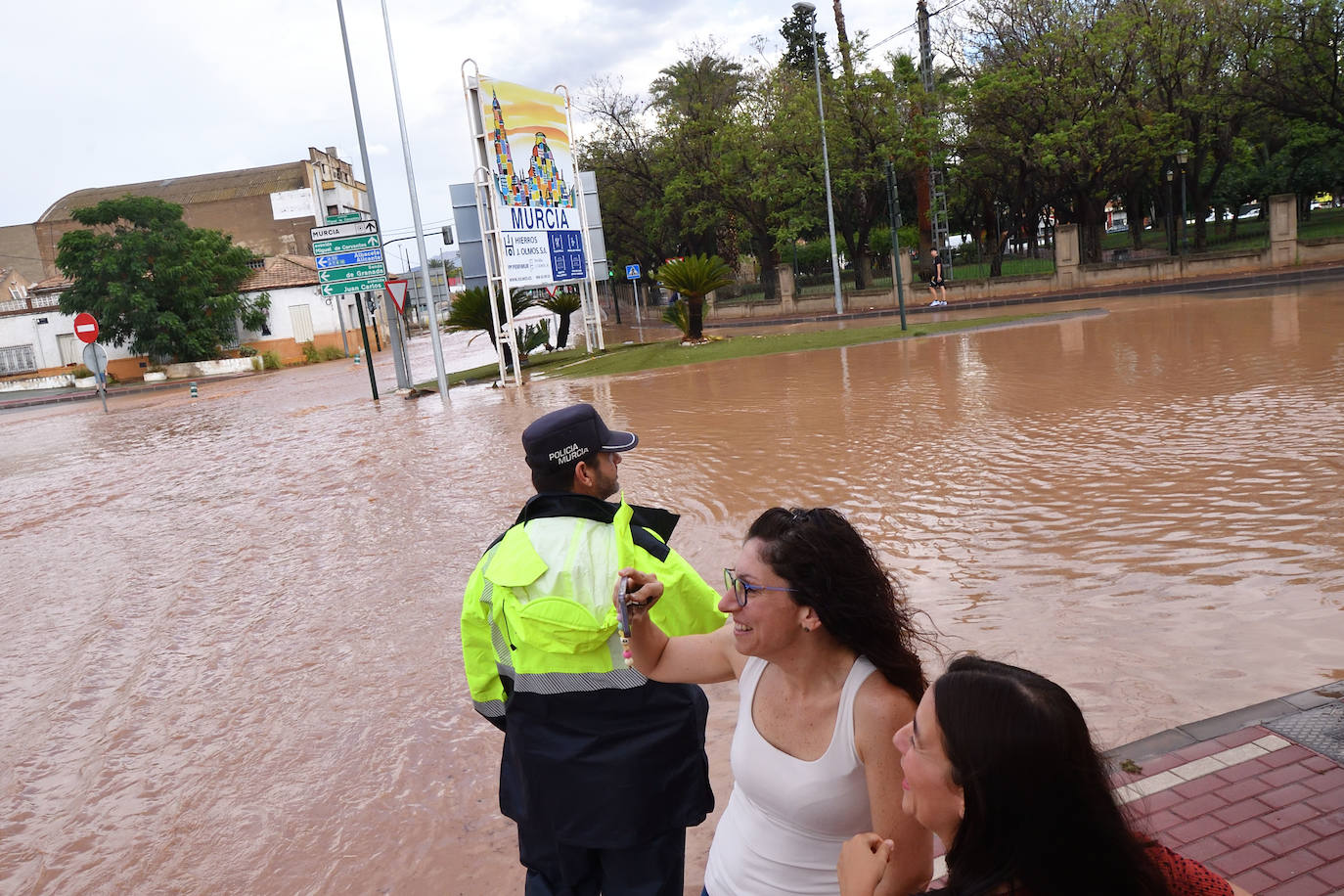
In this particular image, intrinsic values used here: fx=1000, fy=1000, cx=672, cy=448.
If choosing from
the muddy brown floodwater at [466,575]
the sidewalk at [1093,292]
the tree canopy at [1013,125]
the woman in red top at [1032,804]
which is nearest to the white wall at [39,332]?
the tree canopy at [1013,125]

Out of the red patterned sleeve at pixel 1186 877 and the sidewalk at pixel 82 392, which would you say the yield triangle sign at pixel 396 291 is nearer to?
the sidewalk at pixel 82 392

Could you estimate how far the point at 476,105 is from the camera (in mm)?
22453

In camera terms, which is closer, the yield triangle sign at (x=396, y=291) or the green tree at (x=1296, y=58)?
the yield triangle sign at (x=396, y=291)

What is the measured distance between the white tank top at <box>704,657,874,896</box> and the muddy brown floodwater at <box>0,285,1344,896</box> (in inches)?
72.2

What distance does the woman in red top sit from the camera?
1.46 metres

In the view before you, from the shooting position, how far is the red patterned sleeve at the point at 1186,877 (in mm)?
1545

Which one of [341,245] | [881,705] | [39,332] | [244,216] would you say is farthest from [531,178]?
[244,216]

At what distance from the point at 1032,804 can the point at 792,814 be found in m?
0.64

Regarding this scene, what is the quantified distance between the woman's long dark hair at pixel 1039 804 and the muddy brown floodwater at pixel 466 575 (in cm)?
253

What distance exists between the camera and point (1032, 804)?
146 cm

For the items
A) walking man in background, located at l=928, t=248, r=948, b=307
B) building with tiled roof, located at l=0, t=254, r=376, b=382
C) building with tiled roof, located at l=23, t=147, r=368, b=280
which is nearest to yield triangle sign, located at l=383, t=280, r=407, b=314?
walking man in background, located at l=928, t=248, r=948, b=307

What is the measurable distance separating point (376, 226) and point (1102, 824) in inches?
943

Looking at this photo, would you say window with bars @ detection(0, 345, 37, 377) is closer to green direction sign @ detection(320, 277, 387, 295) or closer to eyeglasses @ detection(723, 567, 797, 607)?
green direction sign @ detection(320, 277, 387, 295)

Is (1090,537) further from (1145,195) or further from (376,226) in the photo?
(1145,195)
